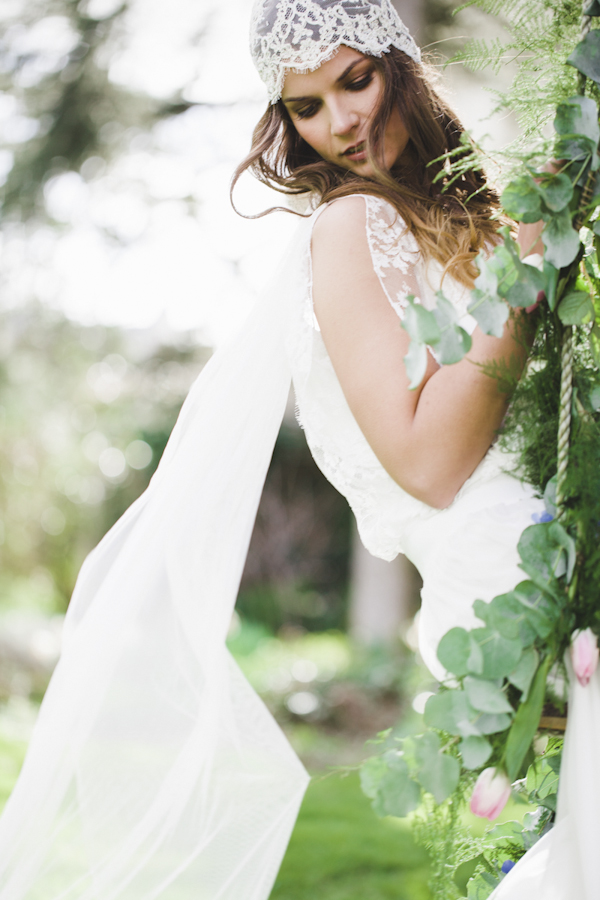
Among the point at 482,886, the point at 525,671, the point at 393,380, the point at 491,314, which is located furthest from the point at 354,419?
the point at 482,886

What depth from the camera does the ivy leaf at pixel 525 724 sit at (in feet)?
2.95

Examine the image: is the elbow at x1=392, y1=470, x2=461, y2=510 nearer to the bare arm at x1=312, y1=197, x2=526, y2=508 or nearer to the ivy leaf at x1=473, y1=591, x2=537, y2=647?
the bare arm at x1=312, y1=197, x2=526, y2=508

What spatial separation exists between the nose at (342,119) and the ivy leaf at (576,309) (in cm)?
69

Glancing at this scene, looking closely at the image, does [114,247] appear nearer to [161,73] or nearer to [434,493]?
[161,73]

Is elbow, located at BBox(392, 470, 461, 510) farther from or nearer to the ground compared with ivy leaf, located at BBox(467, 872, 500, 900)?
farther from the ground

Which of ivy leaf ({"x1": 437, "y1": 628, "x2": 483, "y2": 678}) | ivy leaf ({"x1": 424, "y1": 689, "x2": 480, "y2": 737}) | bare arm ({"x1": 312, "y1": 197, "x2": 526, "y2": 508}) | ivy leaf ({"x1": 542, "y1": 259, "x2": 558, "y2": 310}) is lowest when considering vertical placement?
ivy leaf ({"x1": 424, "y1": 689, "x2": 480, "y2": 737})

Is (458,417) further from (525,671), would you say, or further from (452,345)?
(525,671)

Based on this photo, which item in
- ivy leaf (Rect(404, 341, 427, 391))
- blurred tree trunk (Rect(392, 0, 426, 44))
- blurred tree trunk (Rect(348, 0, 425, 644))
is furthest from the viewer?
blurred tree trunk (Rect(348, 0, 425, 644))

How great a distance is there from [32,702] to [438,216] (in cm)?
590

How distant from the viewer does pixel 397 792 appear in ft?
2.92

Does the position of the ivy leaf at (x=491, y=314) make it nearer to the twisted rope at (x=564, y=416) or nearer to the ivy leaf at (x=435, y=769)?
the twisted rope at (x=564, y=416)

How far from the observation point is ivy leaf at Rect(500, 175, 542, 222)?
903mm

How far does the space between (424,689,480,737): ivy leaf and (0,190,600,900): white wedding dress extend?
0.24 m

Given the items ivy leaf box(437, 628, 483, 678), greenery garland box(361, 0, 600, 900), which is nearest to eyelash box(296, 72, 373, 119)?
greenery garland box(361, 0, 600, 900)
